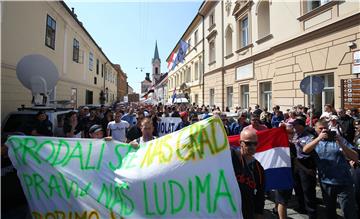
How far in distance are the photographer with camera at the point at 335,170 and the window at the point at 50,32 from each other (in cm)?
1410

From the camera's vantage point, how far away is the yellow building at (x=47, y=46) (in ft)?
33.8

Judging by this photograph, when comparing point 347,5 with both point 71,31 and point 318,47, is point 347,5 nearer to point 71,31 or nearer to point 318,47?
point 318,47

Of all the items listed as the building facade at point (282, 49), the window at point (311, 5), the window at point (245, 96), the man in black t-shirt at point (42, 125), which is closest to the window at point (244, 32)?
the building facade at point (282, 49)

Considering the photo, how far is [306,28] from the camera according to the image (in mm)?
10820

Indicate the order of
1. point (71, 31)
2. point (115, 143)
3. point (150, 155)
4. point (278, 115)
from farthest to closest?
point (71, 31) < point (278, 115) < point (115, 143) < point (150, 155)

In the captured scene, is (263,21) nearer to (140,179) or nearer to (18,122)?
(18,122)

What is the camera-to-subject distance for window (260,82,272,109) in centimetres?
1448

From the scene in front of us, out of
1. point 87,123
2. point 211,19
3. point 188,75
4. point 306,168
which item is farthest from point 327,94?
point 188,75

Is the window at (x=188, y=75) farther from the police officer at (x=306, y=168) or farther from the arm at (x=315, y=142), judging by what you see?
the arm at (x=315, y=142)

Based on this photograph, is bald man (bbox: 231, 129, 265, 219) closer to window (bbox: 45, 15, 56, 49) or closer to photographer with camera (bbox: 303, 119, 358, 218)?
photographer with camera (bbox: 303, 119, 358, 218)

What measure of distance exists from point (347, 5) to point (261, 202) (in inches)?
344

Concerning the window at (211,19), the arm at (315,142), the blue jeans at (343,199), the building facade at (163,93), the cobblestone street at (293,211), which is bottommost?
the cobblestone street at (293,211)

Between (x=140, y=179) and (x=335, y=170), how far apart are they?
8.77ft

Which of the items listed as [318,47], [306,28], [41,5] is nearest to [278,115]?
[318,47]
